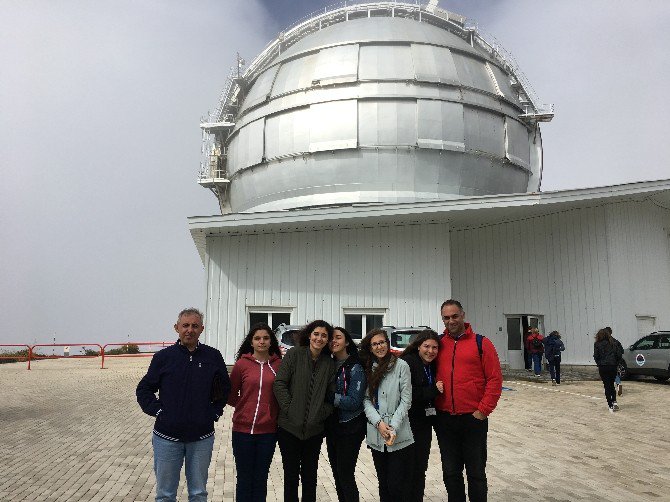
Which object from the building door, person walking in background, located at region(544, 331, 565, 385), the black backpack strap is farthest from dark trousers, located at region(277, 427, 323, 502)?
the building door

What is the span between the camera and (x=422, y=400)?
4.42 metres

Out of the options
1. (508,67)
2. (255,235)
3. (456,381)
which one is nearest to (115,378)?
(255,235)

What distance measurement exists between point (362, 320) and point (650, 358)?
8.63m

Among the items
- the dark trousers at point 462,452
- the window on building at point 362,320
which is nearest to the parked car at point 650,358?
the window on building at point 362,320

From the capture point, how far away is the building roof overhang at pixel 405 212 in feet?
53.6

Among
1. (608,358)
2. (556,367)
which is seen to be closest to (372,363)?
(608,358)

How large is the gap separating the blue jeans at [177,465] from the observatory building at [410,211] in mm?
12747

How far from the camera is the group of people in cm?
397

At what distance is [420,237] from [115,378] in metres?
11.2

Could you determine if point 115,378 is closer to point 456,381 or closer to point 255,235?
point 255,235

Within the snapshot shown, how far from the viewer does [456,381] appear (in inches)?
173

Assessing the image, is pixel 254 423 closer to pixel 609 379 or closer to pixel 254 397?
pixel 254 397

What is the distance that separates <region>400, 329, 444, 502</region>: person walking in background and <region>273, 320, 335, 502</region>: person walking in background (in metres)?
0.75

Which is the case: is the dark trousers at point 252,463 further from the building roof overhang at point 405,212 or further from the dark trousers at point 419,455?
the building roof overhang at point 405,212
